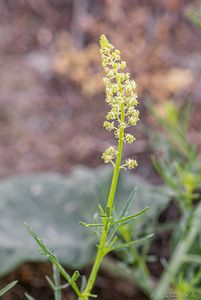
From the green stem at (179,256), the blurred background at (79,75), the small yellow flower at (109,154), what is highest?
the blurred background at (79,75)

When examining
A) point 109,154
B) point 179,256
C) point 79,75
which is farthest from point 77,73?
point 109,154

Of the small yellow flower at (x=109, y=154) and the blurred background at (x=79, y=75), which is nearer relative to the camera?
the small yellow flower at (x=109, y=154)

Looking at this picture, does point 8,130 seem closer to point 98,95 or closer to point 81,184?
point 98,95

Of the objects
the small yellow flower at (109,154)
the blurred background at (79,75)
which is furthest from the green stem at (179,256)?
the blurred background at (79,75)

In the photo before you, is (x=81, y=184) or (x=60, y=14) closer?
(x=81, y=184)

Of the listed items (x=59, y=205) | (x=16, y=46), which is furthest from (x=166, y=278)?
(x=16, y=46)

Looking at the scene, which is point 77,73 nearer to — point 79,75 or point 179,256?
point 79,75

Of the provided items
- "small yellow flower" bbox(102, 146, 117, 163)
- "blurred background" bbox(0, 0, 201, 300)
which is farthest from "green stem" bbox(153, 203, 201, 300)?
"blurred background" bbox(0, 0, 201, 300)

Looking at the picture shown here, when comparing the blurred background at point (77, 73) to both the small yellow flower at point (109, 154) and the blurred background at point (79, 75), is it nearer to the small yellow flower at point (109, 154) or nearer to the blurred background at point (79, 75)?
the blurred background at point (79, 75)
